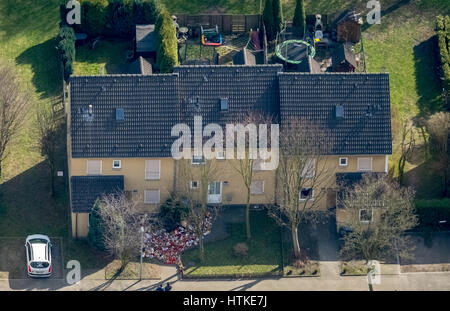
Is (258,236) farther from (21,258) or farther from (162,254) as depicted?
(21,258)

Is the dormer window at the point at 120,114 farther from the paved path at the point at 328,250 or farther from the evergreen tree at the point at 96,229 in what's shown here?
the paved path at the point at 328,250

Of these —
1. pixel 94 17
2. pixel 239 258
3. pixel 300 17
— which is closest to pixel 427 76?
pixel 300 17

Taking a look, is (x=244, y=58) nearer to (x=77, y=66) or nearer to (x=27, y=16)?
(x=77, y=66)

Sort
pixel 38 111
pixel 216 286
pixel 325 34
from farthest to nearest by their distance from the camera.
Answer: pixel 325 34 → pixel 38 111 → pixel 216 286

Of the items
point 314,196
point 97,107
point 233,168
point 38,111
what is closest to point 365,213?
point 314,196

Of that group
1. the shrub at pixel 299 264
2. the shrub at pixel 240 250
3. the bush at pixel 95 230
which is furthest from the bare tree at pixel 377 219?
the bush at pixel 95 230

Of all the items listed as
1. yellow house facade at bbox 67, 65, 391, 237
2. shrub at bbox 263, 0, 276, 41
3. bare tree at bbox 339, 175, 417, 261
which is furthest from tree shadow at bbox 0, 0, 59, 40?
bare tree at bbox 339, 175, 417, 261

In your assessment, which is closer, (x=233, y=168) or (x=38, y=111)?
(x=233, y=168)
